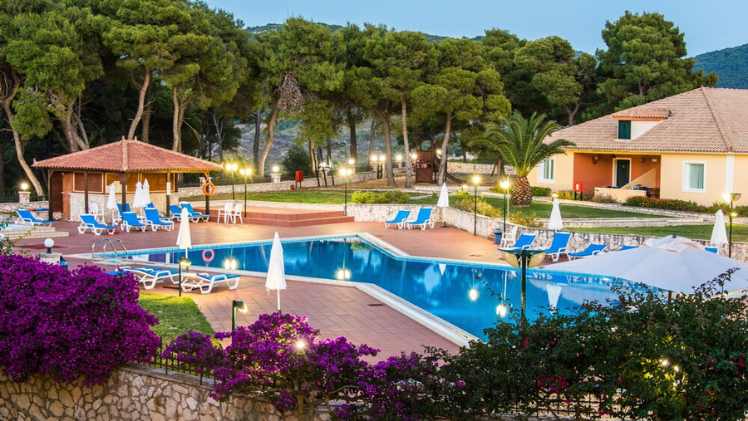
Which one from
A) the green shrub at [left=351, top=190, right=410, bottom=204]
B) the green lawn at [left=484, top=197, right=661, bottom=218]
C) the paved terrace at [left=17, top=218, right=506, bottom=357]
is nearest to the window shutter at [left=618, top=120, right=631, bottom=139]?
the green lawn at [left=484, top=197, right=661, bottom=218]

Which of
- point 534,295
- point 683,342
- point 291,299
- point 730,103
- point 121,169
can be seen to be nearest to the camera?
point 683,342

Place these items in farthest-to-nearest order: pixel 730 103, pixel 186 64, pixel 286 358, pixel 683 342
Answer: pixel 186 64 < pixel 730 103 < pixel 286 358 < pixel 683 342

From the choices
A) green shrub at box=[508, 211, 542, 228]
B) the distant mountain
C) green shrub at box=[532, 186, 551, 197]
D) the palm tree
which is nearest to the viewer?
green shrub at box=[508, 211, 542, 228]

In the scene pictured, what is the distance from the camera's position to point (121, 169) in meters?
28.6

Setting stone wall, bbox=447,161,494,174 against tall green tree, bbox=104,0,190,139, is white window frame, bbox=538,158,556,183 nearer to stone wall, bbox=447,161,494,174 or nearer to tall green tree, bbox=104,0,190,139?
tall green tree, bbox=104,0,190,139

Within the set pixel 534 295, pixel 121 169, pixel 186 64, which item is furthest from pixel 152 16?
pixel 534 295

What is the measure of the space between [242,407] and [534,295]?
1018 cm

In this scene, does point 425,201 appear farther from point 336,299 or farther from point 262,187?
point 336,299

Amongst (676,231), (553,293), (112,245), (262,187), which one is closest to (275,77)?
(262,187)

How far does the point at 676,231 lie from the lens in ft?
82.7

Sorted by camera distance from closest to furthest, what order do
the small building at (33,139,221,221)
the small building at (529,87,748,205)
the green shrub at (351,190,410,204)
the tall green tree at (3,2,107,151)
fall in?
1. the small building at (33,139,221,221)
2. the small building at (529,87,748,205)
3. the green shrub at (351,190,410,204)
4. the tall green tree at (3,2,107,151)

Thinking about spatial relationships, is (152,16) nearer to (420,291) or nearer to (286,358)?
(420,291)

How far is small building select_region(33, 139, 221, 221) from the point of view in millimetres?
29266

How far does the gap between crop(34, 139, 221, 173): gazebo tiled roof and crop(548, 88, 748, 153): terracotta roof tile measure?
1546 cm
